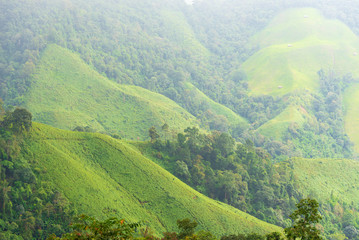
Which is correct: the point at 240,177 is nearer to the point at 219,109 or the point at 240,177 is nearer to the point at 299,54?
the point at 219,109

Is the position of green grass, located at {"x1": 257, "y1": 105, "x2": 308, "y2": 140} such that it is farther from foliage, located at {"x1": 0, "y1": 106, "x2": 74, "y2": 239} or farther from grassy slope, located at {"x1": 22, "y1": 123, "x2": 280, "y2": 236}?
foliage, located at {"x1": 0, "y1": 106, "x2": 74, "y2": 239}

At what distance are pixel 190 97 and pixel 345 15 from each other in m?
132

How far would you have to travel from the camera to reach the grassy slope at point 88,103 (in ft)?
282

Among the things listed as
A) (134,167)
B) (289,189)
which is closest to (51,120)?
(134,167)

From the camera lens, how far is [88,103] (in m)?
94.4

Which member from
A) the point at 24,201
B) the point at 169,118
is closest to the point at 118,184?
the point at 24,201

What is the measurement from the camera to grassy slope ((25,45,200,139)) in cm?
Answer: 8606

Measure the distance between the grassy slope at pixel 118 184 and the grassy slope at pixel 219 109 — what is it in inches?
2822

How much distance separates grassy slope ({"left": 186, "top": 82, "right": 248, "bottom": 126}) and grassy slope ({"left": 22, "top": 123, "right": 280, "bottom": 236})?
71.7 metres

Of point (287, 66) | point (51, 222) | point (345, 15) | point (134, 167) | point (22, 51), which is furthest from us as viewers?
point (345, 15)

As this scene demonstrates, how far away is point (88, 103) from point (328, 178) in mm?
66657

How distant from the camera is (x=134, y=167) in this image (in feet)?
164

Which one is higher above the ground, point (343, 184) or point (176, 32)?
point (176, 32)

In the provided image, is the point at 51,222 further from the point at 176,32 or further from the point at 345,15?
the point at 345,15
